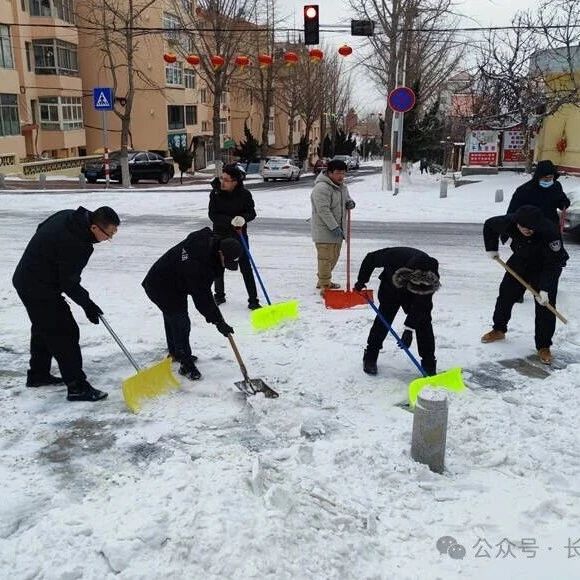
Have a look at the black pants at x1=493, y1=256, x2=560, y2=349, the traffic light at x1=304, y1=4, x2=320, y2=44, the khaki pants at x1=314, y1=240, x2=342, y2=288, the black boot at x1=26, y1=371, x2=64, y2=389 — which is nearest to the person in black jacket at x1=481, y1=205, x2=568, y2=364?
the black pants at x1=493, y1=256, x2=560, y2=349

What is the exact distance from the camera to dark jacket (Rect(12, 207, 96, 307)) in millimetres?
4102

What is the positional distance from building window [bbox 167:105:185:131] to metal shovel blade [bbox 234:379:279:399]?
3696 centimetres

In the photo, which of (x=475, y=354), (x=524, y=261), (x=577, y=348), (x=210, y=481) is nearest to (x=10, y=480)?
(x=210, y=481)

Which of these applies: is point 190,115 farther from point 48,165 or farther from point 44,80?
point 48,165

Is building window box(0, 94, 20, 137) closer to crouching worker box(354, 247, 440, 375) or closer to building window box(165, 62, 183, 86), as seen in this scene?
building window box(165, 62, 183, 86)

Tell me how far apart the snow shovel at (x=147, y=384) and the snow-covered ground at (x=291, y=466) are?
0.11 metres

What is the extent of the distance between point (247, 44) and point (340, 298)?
27542mm

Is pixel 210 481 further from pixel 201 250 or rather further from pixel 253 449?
pixel 201 250

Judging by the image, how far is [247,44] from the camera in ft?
101

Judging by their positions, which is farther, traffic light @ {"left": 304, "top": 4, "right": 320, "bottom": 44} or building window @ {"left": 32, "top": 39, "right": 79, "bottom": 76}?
building window @ {"left": 32, "top": 39, "right": 79, "bottom": 76}

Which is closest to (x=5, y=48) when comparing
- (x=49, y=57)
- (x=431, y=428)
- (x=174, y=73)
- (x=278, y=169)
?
(x=49, y=57)

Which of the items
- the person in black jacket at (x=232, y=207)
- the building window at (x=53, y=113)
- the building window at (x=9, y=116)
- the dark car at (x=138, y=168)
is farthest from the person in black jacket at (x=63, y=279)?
the building window at (x=53, y=113)

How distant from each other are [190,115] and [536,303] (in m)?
39.9

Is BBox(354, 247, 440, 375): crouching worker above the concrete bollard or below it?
above
